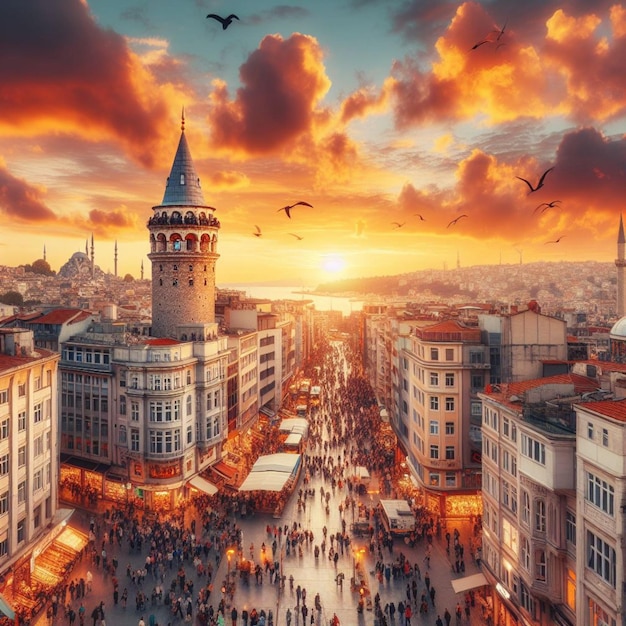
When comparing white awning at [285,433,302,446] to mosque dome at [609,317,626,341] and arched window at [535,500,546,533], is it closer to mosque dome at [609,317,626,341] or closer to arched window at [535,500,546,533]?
mosque dome at [609,317,626,341]

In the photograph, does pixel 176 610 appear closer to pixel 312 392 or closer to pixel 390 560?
pixel 390 560

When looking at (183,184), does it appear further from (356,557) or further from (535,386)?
(535,386)

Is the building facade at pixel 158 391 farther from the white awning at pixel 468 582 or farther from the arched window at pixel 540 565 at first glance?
the arched window at pixel 540 565

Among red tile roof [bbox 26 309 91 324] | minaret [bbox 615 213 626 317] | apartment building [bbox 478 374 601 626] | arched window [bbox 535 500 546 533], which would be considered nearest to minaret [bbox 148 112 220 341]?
red tile roof [bbox 26 309 91 324]

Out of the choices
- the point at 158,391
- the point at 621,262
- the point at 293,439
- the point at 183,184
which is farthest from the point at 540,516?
the point at 621,262

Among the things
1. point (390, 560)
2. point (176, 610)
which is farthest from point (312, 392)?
point (176, 610)
